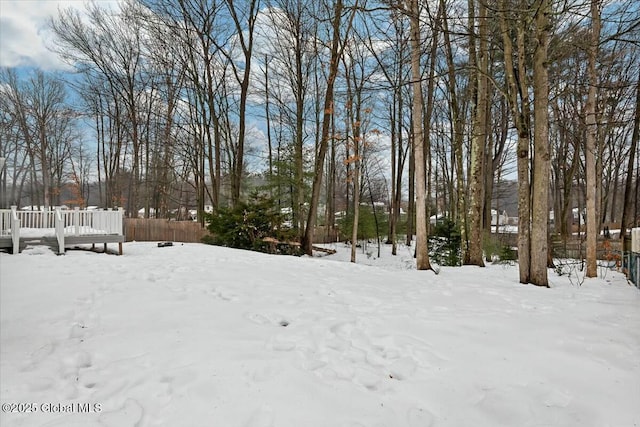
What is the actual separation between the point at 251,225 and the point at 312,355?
8.73m

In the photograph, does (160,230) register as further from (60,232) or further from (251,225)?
(60,232)

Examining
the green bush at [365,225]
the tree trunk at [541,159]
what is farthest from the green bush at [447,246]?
the green bush at [365,225]

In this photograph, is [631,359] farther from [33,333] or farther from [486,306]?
[33,333]

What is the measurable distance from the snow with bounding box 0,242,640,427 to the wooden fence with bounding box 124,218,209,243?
9.70m

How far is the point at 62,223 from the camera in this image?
26.4 feet

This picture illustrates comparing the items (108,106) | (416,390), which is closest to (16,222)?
(416,390)

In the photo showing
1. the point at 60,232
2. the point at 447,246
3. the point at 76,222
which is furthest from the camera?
the point at 447,246

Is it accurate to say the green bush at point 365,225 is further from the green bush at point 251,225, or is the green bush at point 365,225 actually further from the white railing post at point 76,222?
the white railing post at point 76,222

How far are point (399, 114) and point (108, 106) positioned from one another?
635 inches

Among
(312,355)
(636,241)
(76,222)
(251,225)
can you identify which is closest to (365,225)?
(251,225)

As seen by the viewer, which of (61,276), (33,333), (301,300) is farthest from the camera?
(61,276)

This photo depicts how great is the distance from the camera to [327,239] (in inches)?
762

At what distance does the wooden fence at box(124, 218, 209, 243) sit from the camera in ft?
A: 44.9

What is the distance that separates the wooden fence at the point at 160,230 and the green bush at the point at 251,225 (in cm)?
318
